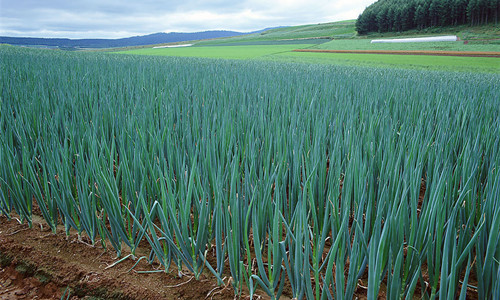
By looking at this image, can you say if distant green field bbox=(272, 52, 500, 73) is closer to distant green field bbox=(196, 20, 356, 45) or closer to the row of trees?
the row of trees

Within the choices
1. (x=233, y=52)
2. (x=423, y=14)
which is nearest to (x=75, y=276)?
(x=233, y=52)

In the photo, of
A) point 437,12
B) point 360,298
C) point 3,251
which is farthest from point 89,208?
point 437,12

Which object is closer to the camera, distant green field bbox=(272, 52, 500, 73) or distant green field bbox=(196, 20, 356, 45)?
distant green field bbox=(272, 52, 500, 73)

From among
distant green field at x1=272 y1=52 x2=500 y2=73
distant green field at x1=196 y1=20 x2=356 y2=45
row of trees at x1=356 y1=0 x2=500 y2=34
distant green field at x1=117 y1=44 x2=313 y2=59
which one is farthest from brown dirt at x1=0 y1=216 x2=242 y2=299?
distant green field at x1=196 y1=20 x2=356 y2=45

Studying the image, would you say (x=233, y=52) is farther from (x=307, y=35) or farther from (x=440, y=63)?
(x=307, y=35)

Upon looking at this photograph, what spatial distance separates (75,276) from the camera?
1014mm

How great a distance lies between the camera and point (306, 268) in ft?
2.38

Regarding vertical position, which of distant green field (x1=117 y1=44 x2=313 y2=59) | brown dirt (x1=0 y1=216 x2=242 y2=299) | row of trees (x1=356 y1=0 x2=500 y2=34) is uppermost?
row of trees (x1=356 y1=0 x2=500 y2=34)

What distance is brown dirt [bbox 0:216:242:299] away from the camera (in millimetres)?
934

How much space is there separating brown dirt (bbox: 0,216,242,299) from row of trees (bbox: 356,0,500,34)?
908 inches

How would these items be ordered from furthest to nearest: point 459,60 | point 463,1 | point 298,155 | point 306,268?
point 463,1 < point 459,60 < point 298,155 < point 306,268

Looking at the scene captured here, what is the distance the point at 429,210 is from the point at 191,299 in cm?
63

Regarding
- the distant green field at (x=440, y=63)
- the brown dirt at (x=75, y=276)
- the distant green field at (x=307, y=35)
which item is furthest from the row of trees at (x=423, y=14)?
the brown dirt at (x=75, y=276)

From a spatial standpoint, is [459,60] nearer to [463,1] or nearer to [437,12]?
[463,1]
